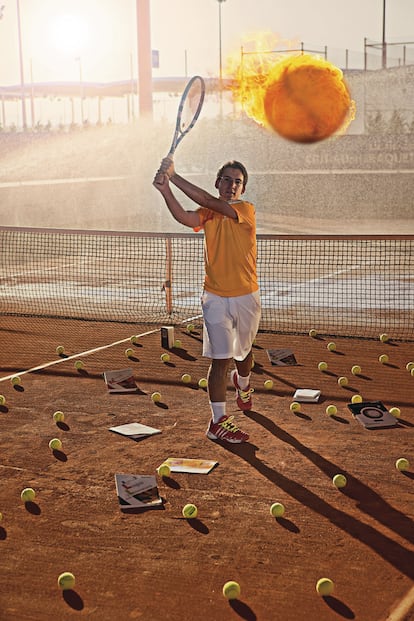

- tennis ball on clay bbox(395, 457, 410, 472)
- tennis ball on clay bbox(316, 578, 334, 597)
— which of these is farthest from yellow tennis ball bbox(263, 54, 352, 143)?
tennis ball on clay bbox(316, 578, 334, 597)

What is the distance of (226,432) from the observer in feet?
22.9

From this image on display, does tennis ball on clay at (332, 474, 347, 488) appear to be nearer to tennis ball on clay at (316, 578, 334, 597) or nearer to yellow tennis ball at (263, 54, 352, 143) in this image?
tennis ball on clay at (316, 578, 334, 597)

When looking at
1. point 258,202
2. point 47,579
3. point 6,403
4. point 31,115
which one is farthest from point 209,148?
point 47,579

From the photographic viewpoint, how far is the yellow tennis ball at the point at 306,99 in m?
38.0

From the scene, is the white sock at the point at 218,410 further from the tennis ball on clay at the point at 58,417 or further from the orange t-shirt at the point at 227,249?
the tennis ball on clay at the point at 58,417

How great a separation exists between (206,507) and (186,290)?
984 centimetres

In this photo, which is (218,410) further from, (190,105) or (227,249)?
(190,105)

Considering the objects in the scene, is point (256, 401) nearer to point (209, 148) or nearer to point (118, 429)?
point (118, 429)

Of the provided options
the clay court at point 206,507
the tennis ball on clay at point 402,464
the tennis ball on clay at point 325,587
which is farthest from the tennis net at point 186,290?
the tennis ball on clay at point 325,587

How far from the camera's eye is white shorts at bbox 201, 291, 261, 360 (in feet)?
22.5

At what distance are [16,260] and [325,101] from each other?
74.6 ft

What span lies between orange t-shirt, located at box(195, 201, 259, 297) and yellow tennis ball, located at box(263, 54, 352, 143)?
1220 inches

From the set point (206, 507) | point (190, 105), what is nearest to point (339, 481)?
point (206, 507)

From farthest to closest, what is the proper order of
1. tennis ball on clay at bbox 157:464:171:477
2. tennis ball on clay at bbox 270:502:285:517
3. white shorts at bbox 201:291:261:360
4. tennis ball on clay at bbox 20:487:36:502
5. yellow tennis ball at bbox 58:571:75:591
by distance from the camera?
white shorts at bbox 201:291:261:360, tennis ball on clay at bbox 157:464:171:477, tennis ball on clay at bbox 20:487:36:502, tennis ball on clay at bbox 270:502:285:517, yellow tennis ball at bbox 58:571:75:591
